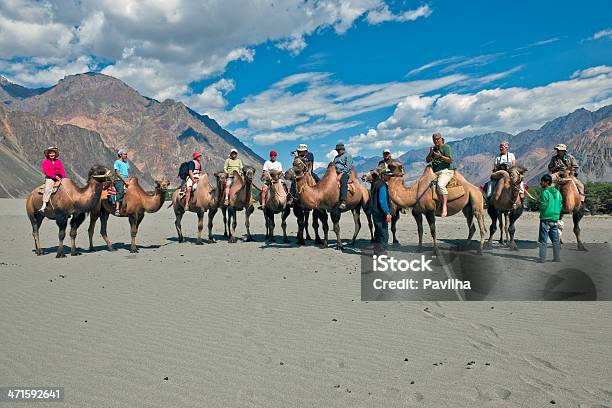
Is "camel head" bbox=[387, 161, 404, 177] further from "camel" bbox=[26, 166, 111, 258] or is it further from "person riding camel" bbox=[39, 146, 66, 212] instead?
"person riding camel" bbox=[39, 146, 66, 212]

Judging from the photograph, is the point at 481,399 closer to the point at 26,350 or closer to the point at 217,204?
the point at 26,350

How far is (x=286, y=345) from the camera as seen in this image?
243 inches

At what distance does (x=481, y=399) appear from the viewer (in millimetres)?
4652

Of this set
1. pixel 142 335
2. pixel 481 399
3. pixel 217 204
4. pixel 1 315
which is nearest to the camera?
pixel 481 399

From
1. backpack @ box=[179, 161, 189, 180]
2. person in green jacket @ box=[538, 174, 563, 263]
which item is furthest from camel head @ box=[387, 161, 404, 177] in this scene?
backpack @ box=[179, 161, 189, 180]

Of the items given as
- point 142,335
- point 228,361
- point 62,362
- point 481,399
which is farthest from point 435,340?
point 62,362

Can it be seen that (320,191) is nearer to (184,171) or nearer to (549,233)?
(184,171)

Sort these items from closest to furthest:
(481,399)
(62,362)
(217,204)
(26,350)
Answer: (481,399) → (62,362) → (26,350) → (217,204)

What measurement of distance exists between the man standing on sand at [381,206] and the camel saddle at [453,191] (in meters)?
1.31

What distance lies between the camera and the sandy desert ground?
4840 millimetres

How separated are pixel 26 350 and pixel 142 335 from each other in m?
1.38

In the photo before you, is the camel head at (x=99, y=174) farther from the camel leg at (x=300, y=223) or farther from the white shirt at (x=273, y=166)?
the camel leg at (x=300, y=223)

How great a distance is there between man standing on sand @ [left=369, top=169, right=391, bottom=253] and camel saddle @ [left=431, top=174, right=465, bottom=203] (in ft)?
4.30

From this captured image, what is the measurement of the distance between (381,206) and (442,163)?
7.55 feet
